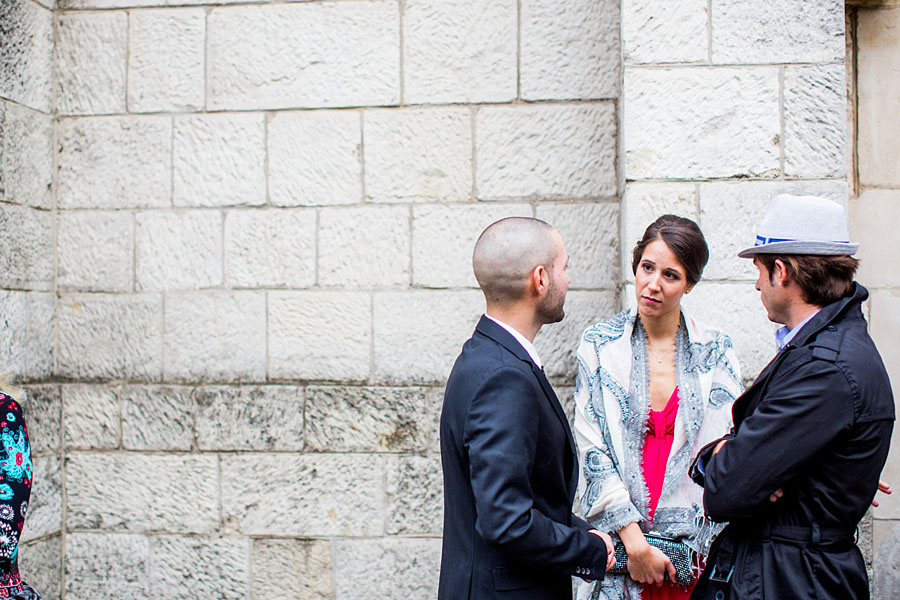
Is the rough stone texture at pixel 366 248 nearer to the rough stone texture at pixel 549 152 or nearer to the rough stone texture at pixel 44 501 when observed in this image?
the rough stone texture at pixel 549 152

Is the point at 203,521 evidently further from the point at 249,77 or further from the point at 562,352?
the point at 249,77

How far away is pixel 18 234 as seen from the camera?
402 cm

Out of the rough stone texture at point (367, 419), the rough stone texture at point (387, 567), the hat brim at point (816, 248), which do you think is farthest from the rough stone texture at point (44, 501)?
the hat brim at point (816, 248)

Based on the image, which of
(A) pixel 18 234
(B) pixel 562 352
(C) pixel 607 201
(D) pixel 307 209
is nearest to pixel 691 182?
(C) pixel 607 201

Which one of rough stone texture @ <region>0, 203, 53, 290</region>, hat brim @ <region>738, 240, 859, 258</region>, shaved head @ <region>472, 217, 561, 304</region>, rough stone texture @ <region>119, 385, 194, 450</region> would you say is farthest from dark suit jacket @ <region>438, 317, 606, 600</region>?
rough stone texture @ <region>0, 203, 53, 290</region>

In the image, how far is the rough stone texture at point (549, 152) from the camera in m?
4.04

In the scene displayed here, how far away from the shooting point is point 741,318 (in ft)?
11.2

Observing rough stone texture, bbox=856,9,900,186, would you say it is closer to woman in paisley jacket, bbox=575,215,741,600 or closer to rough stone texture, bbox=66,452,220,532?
woman in paisley jacket, bbox=575,215,741,600

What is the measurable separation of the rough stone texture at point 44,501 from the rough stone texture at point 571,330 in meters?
2.46

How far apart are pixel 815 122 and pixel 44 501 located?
3938 millimetres

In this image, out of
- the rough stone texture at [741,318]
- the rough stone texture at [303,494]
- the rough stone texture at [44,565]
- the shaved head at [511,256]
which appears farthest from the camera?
the rough stone texture at [303,494]

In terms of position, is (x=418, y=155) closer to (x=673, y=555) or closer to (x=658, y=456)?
(x=658, y=456)

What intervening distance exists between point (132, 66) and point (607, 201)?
252 cm

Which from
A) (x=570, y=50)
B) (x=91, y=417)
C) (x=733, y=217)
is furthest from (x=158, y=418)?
(x=733, y=217)
